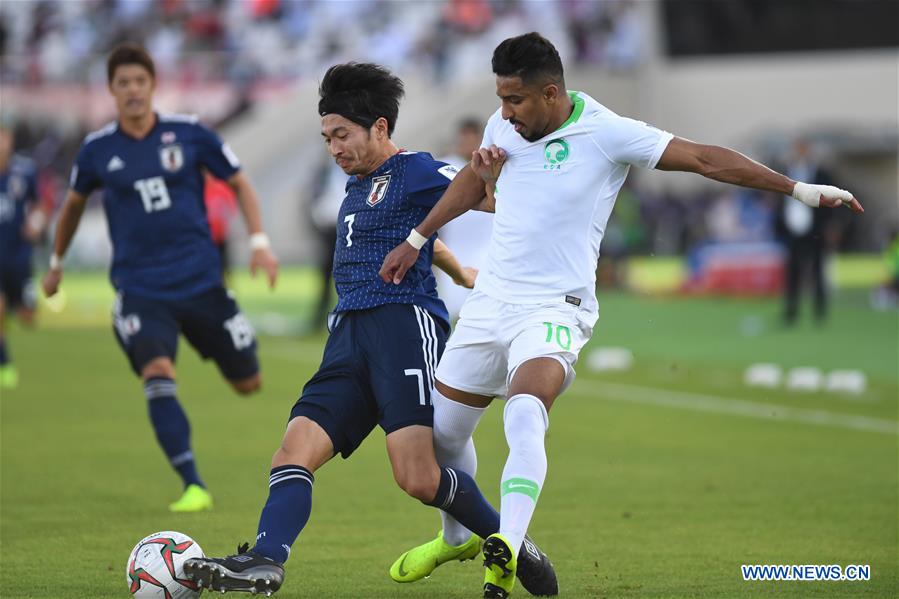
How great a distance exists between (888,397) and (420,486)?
900cm

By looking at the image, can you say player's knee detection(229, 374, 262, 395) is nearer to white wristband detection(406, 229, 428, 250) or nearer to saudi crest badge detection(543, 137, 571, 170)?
white wristband detection(406, 229, 428, 250)

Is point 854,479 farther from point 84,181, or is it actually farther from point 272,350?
point 272,350

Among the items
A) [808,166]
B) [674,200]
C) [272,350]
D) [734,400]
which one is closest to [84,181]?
[734,400]

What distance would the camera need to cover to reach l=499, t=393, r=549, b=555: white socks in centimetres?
579

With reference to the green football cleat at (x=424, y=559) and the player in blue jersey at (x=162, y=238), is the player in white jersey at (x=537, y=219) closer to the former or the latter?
the green football cleat at (x=424, y=559)

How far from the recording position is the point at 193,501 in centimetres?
853

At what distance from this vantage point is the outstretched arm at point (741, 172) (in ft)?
19.7

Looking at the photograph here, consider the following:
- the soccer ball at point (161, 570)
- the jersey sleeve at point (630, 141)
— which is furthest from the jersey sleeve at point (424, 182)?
the soccer ball at point (161, 570)

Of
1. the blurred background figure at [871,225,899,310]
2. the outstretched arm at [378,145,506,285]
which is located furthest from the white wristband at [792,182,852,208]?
the blurred background figure at [871,225,899,310]

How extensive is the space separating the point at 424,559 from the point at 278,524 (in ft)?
2.86

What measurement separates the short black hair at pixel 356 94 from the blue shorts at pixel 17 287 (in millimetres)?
12069

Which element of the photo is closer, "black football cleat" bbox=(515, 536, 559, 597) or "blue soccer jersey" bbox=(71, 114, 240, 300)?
"black football cleat" bbox=(515, 536, 559, 597)

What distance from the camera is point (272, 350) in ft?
62.2

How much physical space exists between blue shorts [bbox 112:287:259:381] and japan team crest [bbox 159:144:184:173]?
2.39 ft
